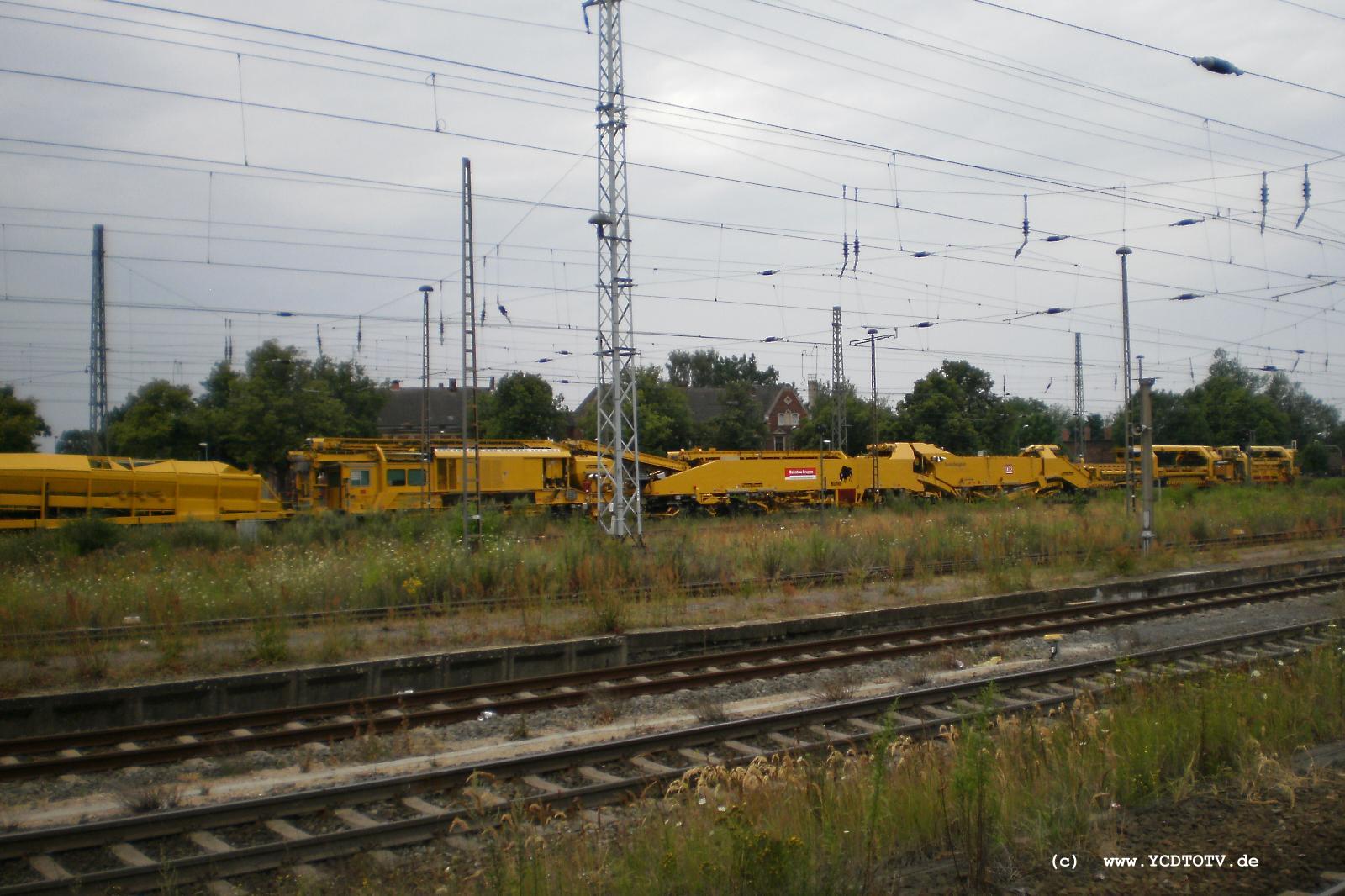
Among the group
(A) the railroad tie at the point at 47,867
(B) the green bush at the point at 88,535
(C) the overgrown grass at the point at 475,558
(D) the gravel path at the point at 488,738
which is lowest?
(D) the gravel path at the point at 488,738

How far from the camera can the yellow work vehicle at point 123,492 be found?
25.6 metres

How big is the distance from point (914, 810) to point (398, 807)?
397cm

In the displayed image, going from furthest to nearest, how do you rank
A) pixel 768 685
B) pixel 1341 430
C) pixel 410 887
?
1. pixel 1341 430
2. pixel 768 685
3. pixel 410 887

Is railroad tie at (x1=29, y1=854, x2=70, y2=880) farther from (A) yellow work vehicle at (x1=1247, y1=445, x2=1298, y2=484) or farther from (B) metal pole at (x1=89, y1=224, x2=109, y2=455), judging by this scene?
(A) yellow work vehicle at (x1=1247, y1=445, x2=1298, y2=484)

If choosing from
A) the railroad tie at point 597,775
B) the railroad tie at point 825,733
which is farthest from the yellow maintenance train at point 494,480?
the railroad tie at point 597,775

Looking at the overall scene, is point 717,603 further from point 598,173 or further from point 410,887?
point 410,887

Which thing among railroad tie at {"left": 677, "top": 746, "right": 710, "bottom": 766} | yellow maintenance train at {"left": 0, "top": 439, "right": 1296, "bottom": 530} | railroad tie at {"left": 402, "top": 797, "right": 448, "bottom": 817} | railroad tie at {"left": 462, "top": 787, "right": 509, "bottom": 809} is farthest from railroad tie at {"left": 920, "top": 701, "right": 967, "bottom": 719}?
yellow maintenance train at {"left": 0, "top": 439, "right": 1296, "bottom": 530}

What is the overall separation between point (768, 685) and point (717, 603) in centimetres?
546

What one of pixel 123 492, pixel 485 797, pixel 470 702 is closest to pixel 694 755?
pixel 485 797

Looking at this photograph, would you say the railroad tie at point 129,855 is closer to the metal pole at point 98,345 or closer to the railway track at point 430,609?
the railway track at point 430,609

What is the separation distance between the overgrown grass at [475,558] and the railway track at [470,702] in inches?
95.6

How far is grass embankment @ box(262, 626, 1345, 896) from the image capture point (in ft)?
16.7

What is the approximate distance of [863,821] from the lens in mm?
5883

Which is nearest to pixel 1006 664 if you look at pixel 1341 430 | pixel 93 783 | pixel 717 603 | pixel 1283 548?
pixel 717 603
